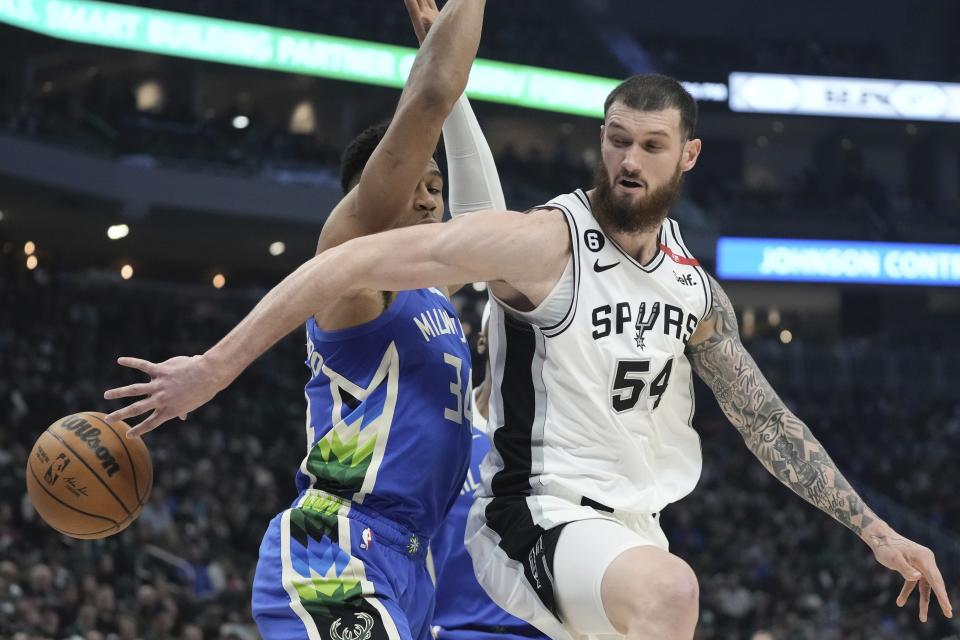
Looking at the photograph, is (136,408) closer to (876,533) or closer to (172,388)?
(172,388)

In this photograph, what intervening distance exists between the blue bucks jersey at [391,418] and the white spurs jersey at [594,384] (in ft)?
0.50

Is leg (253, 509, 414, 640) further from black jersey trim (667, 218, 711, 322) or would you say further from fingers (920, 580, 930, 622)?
fingers (920, 580, 930, 622)

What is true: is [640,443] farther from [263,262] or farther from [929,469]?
[263,262]

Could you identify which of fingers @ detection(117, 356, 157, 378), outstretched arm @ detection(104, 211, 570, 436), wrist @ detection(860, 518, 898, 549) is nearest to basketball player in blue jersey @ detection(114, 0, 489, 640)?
outstretched arm @ detection(104, 211, 570, 436)

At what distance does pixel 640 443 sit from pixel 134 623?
8992 millimetres

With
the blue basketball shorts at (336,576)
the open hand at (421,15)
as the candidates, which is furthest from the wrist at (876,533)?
the open hand at (421,15)

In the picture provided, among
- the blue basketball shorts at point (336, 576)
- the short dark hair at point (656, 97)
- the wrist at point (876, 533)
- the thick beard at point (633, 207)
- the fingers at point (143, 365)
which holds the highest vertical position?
the short dark hair at point (656, 97)

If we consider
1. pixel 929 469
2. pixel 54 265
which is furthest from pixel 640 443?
pixel 54 265

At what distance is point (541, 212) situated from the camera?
11.8 feet

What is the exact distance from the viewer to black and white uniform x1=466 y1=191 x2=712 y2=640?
348 centimetres

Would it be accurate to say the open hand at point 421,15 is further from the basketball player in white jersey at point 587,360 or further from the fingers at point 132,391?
the fingers at point 132,391

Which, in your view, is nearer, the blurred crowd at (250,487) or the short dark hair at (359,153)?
the short dark hair at (359,153)

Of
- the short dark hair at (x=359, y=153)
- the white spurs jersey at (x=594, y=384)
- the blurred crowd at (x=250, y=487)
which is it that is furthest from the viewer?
the blurred crowd at (x=250, y=487)

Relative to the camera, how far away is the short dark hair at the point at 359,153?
13.0 feet
